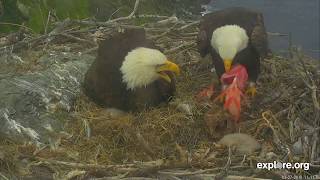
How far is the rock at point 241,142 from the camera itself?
16.2 feet

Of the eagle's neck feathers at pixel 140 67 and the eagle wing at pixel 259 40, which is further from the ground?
the eagle wing at pixel 259 40

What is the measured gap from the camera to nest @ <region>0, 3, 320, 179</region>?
4566mm

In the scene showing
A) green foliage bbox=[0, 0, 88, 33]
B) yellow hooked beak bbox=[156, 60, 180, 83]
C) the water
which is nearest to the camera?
yellow hooked beak bbox=[156, 60, 180, 83]

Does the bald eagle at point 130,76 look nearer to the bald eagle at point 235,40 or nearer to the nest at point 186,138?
the nest at point 186,138

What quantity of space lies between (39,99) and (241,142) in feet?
5.72

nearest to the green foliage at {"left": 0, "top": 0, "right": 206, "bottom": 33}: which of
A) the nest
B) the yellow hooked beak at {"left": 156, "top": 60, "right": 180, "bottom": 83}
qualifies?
the nest

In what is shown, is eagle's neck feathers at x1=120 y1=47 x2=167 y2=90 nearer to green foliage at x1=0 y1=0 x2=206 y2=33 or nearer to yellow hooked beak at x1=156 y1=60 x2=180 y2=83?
yellow hooked beak at x1=156 y1=60 x2=180 y2=83

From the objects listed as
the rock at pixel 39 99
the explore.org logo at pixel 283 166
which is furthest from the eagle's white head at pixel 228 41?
the rock at pixel 39 99

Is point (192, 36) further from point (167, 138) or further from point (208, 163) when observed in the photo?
point (208, 163)

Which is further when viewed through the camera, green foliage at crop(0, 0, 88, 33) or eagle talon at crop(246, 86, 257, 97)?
green foliage at crop(0, 0, 88, 33)

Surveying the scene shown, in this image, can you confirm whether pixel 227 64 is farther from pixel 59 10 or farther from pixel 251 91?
pixel 59 10

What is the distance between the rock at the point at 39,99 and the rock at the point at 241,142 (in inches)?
54.2

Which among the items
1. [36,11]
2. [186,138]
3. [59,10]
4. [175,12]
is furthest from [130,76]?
[175,12]

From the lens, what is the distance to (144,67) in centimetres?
555
